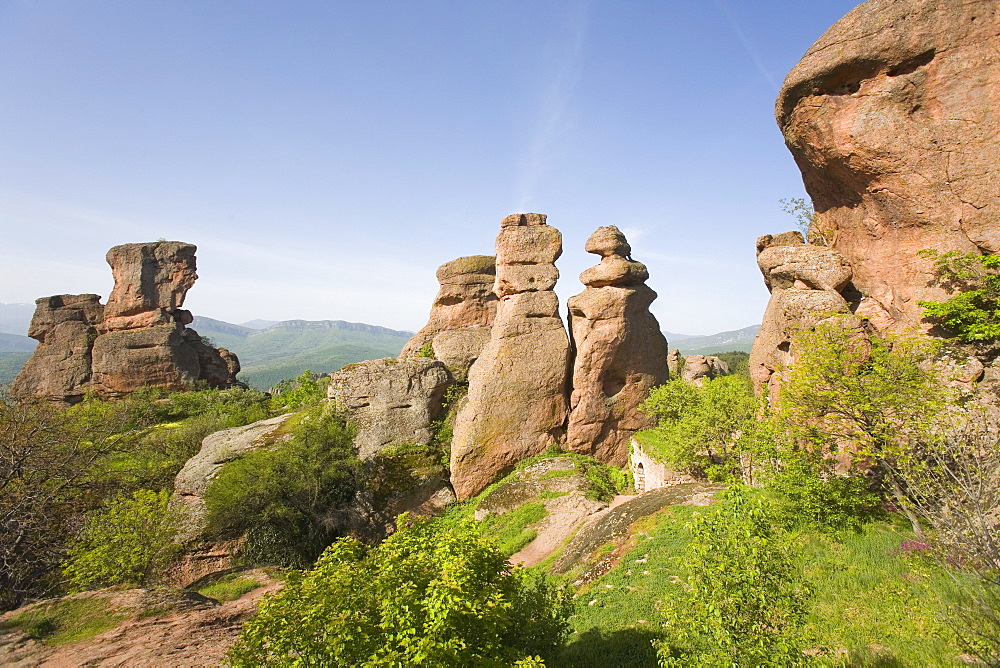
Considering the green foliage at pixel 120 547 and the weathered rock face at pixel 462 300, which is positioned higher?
the weathered rock face at pixel 462 300

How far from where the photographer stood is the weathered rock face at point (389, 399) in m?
23.8

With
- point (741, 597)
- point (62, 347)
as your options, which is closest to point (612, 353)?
point (741, 597)

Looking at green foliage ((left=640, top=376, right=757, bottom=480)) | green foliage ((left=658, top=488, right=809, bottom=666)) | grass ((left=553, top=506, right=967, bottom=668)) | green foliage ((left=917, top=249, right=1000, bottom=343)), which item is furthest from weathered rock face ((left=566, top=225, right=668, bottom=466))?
green foliage ((left=658, top=488, right=809, bottom=666))

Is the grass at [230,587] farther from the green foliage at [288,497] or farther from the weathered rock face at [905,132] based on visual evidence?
the weathered rock face at [905,132]

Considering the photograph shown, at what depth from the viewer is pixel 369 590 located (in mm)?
5844

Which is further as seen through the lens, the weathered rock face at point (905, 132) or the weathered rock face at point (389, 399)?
the weathered rock face at point (389, 399)

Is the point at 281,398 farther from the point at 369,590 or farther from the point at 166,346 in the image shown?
the point at 369,590

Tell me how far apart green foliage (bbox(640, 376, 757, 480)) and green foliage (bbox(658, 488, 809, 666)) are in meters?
11.8

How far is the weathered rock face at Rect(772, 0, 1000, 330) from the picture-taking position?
14.0m

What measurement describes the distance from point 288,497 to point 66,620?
35.6 ft

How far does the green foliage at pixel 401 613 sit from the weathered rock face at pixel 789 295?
1306 cm

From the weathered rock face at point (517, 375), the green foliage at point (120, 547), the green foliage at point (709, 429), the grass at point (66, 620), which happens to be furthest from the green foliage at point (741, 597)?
the green foliage at point (120, 547)

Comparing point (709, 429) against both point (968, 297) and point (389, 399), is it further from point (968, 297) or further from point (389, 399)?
point (389, 399)

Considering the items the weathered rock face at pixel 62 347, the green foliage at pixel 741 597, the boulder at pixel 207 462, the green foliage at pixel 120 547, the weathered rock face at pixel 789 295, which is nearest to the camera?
the green foliage at pixel 741 597
